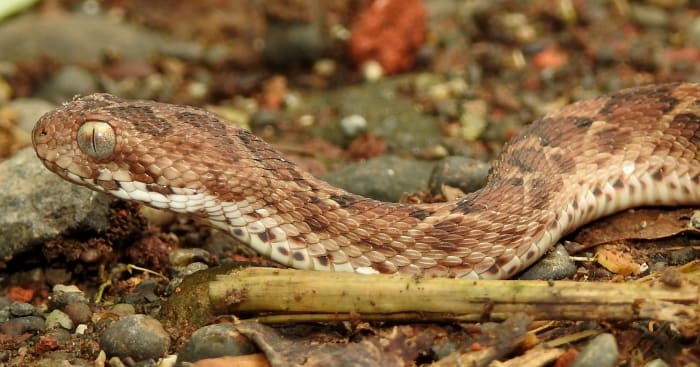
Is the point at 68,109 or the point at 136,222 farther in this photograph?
the point at 136,222

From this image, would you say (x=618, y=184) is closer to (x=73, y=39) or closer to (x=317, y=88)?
(x=317, y=88)

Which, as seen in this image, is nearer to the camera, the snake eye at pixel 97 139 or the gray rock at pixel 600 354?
the gray rock at pixel 600 354

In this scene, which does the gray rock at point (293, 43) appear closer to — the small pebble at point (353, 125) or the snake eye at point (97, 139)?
the small pebble at point (353, 125)

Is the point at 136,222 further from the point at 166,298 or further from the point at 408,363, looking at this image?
the point at 408,363

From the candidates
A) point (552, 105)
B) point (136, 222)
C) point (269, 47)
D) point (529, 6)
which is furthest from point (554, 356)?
point (529, 6)

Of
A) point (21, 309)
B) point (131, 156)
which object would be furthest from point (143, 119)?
point (21, 309)

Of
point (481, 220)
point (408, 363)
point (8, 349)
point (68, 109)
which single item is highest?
point (68, 109)

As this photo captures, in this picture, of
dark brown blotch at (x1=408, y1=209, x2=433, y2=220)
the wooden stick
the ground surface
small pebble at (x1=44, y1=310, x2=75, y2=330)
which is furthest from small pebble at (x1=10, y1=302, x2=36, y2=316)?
dark brown blotch at (x1=408, y1=209, x2=433, y2=220)

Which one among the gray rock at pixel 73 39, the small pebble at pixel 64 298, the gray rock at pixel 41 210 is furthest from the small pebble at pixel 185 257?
the gray rock at pixel 73 39
